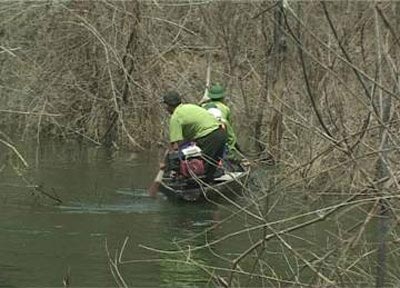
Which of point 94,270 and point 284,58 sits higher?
point 284,58

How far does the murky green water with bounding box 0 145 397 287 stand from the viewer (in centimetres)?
1046

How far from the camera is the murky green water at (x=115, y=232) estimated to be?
34.3ft

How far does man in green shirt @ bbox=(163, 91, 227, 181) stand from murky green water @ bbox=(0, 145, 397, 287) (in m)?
0.92

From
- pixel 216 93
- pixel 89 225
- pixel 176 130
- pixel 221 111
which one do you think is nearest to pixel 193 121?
pixel 176 130

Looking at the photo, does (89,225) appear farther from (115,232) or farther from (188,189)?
(188,189)

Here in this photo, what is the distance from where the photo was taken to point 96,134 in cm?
2295

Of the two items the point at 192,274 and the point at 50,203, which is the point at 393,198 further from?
the point at 50,203

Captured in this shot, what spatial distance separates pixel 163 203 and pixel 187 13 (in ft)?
23.4

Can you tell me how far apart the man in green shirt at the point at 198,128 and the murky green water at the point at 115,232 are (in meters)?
0.92

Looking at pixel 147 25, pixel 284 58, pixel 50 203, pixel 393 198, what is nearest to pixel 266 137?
pixel 284 58

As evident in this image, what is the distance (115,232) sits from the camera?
13.3 metres

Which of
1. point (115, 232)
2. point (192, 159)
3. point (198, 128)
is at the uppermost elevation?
point (198, 128)

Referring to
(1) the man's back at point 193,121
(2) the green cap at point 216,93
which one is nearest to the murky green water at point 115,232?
(1) the man's back at point 193,121

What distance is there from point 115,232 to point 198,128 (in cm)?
309
